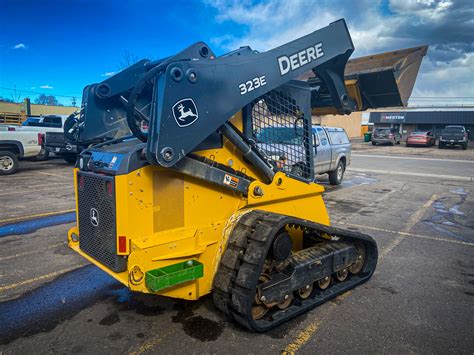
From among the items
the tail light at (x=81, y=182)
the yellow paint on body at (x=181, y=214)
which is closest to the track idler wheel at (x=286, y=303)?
the yellow paint on body at (x=181, y=214)

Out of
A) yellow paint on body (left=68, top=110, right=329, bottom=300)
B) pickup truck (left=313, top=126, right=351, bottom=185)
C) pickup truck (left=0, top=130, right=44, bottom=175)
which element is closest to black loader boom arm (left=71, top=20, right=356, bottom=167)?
yellow paint on body (left=68, top=110, right=329, bottom=300)

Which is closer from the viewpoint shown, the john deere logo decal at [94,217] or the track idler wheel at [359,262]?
the john deere logo decal at [94,217]

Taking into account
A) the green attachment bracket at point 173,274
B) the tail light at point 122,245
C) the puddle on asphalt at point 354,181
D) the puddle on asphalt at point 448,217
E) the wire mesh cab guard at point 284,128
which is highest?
the wire mesh cab guard at point 284,128

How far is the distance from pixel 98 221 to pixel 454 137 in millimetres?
38350

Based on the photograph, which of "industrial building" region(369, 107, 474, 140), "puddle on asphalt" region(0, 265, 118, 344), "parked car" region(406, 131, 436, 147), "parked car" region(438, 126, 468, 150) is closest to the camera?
"puddle on asphalt" region(0, 265, 118, 344)

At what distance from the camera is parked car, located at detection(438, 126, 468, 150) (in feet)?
112

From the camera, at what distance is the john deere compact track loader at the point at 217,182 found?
2912mm

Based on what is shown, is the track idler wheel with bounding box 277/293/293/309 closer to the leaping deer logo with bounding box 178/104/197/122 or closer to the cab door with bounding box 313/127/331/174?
the leaping deer logo with bounding box 178/104/197/122

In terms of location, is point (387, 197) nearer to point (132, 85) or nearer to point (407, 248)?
point (407, 248)

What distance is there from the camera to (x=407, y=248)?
19.5ft

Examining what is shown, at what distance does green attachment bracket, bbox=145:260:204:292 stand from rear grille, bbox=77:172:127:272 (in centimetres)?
34

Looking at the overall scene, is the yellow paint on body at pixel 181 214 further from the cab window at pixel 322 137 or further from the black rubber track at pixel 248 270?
the cab window at pixel 322 137

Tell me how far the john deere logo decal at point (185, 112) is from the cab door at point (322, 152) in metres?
8.66

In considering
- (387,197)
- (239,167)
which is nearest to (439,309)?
(239,167)
